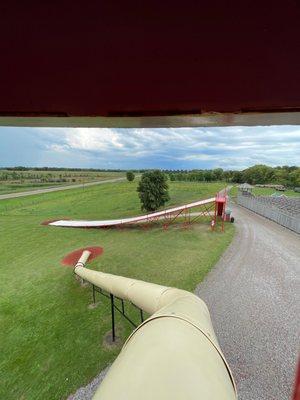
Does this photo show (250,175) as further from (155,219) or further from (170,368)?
(170,368)

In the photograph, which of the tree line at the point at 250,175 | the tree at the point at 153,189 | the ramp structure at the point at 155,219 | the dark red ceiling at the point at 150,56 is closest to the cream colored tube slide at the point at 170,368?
the dark red ceiling at the point at 150,56

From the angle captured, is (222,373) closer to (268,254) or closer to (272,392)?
(272,392)

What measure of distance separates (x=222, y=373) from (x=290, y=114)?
153 cm

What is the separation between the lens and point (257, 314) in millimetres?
9594

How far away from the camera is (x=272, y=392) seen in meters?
6.42

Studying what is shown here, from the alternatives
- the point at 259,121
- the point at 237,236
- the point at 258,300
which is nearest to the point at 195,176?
the point at 237,236

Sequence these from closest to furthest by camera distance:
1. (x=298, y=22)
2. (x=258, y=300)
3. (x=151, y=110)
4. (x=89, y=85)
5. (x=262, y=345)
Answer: (x=298, y=22) < (x=89, y=85) < (x=151, y=110) < (x=262, y=345) < (x=258, y=300)

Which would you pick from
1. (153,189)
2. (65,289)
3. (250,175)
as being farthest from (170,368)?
(250,175)

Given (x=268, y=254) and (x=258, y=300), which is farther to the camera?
(x=268, y=254)

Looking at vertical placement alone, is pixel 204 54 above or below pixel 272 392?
above

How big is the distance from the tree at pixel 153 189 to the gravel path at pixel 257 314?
13397mm

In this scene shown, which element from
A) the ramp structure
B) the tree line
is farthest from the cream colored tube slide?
the tree line

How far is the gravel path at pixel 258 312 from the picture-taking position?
6879 millimetres

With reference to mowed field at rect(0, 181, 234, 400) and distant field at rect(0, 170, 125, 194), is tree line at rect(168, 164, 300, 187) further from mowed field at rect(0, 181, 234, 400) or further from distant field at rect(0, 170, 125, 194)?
mowed field at rect(0, 181, 234, 400)
